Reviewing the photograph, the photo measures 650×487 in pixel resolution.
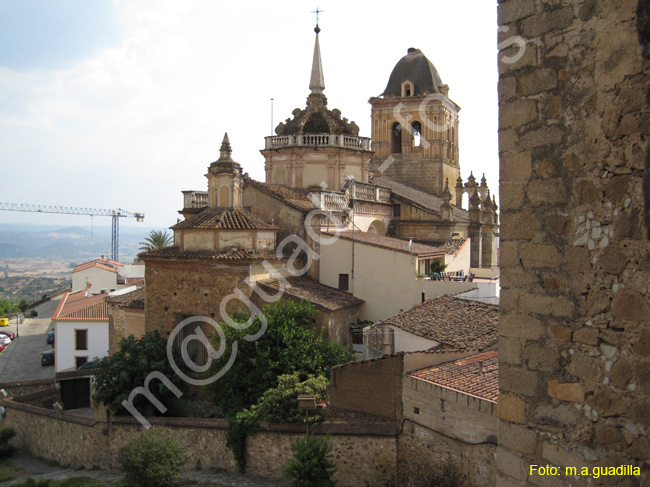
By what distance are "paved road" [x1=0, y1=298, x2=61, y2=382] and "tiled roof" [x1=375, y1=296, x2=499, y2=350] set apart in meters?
22.2

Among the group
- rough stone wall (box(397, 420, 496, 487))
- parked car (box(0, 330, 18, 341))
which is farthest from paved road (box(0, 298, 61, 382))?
rough stone wall (box(397, 420, 496, 487))

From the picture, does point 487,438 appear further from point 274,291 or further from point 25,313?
point 25,313

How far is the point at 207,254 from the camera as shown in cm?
1814

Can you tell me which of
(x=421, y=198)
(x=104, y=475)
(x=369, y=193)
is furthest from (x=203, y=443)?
(x=421, y=198)

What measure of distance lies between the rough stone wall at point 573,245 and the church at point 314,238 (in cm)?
1389

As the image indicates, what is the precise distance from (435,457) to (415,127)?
29506mm

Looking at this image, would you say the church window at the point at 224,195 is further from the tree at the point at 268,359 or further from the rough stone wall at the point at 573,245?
the rough stone wall at the point at 573,245

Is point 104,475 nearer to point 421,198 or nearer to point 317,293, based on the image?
point 317,293

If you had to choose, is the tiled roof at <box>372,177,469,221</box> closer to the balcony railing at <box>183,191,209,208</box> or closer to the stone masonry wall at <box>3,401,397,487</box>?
the balcony railing at <box>183,191,209,208</box>

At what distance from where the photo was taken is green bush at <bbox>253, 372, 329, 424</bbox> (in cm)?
1421

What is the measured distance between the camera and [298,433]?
1413cm

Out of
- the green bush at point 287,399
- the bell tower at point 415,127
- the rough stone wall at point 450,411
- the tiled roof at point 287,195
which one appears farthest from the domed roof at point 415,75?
the rough stone wall at point 450,411

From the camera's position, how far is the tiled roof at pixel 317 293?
60.0 ft

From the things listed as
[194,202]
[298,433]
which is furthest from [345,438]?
[194,202]
